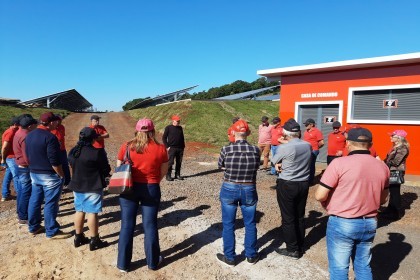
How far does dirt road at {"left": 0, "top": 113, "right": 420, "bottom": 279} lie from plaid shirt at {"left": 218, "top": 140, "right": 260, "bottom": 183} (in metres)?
1.24

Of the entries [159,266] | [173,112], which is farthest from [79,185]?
[173,112]

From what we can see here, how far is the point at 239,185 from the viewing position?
152 inches

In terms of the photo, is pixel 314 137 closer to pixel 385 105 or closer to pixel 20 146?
pixel 385 105

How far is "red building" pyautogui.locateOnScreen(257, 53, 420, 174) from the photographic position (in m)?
9.14

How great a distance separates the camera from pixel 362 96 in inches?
403

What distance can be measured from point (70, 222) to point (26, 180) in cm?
108

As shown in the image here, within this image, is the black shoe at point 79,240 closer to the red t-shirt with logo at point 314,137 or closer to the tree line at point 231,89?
the red t-shirt with logo at point 314,137

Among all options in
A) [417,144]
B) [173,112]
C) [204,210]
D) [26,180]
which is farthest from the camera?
[173,112]

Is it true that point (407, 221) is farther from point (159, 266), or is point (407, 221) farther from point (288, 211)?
point (159, 266)

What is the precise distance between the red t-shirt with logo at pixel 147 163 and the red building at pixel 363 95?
8507 mm


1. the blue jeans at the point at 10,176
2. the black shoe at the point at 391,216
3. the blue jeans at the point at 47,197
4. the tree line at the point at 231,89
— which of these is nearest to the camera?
the blue jeans at the point at 47,197

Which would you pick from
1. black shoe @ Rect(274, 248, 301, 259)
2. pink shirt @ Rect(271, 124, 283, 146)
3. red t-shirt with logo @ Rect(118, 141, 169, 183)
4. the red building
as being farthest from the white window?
red t-shirt with logo @ Rect(118, 141, 169, 183)

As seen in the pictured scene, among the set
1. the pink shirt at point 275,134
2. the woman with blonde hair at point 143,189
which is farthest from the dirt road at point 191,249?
the pink shirt at point 275,134

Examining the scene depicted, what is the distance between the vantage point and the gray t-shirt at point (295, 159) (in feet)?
13.2
